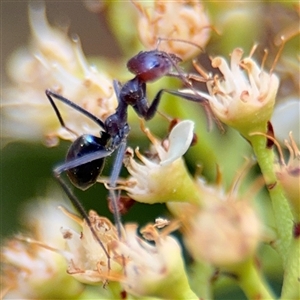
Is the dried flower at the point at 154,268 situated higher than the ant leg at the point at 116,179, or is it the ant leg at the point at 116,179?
the ant leg at the point at 116,179

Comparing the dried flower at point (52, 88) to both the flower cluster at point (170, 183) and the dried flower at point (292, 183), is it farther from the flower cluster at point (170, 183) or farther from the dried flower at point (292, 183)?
the dried flower at point (292, 183)

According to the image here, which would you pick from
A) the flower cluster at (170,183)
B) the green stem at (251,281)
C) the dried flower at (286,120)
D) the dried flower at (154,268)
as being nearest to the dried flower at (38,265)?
the flower cluster at (170,183)

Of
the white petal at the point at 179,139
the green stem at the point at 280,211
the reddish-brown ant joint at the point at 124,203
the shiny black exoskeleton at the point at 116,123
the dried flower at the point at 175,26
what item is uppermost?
the dried flower at the point at 175,26

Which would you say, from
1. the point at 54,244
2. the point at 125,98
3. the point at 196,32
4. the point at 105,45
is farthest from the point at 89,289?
the point at 105,45

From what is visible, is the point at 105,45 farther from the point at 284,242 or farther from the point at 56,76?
the point at 284,242

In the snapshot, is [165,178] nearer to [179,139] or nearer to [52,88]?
[179,139]

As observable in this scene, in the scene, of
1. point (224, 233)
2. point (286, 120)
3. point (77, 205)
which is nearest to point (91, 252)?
point (77, 205)
